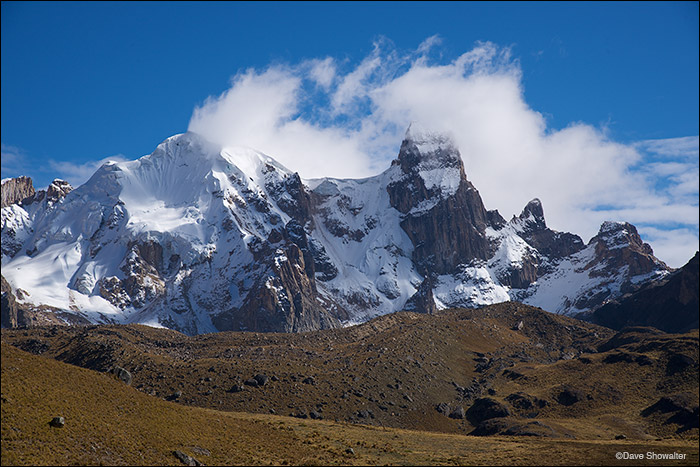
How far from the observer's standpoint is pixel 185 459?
72562 millimetres

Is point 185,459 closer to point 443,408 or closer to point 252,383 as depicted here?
point 252,383

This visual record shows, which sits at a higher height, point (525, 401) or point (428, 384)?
point (428, 384)

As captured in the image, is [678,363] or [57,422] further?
[678,363]

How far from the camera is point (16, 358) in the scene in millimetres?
74688

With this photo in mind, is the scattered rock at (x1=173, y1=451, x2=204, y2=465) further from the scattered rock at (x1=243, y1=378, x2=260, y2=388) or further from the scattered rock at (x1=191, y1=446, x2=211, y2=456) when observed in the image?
the scattered rock at (x1=243, y1=378, x2=260, y2=388)

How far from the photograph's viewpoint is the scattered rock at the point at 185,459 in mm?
72375

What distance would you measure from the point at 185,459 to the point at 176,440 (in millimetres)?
4373

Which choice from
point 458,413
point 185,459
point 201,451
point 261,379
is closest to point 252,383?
point 261,379

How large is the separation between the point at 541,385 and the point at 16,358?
11018 cm

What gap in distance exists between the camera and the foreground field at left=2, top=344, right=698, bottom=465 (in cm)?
6662

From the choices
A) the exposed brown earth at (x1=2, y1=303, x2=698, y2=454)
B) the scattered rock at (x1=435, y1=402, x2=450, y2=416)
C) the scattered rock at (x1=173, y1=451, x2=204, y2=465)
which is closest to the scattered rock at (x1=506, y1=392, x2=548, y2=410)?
the exposed brown earth at (x1=2, y1=303, x2=698, y2=454)

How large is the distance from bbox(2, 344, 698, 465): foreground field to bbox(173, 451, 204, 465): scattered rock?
2.89 feet

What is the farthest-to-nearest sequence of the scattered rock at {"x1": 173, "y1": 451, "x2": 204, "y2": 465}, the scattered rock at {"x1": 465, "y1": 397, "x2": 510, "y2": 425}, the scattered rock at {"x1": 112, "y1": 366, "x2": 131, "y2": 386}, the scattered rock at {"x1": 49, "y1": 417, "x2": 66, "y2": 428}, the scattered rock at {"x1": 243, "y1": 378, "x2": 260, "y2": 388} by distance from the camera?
the scattered rock at {"x1": 465, "y1": 397, "x2": 510, "y2": 425} < the scattered rock at {"x1": 243, "y1": 378, "x2": 260, "y2": 388} < the scattered rock at {"x1": 112, "y1": 366, "x2": 131, "y2": 386} < the scattered rock at {"x1": 173, "y1": 451, "x2": 204, "y2": 465} < the scattered rock at {"x1": 49, "y1": 417, "x2": 66, "y2": 428}

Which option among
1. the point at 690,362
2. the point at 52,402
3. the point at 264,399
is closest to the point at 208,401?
the point at 264,399
